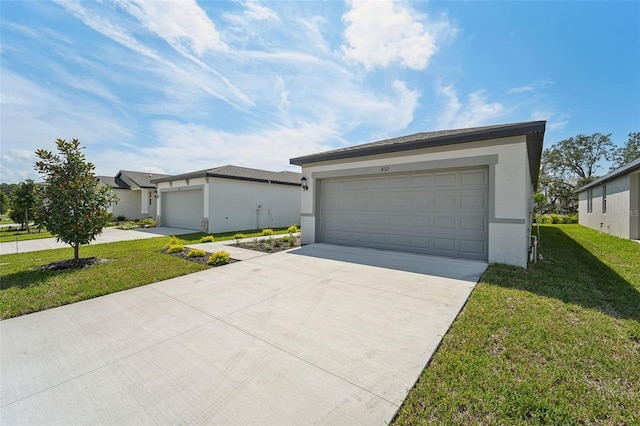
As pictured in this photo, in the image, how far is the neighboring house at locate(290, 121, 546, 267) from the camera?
6.16 m

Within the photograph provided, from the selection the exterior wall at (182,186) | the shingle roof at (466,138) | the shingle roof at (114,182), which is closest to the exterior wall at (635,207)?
the shingle roof at (466,138)

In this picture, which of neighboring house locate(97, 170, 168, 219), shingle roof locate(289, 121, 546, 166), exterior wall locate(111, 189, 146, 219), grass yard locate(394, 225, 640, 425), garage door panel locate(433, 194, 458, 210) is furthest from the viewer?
exterior wall locate(111, 189, 146, 219)

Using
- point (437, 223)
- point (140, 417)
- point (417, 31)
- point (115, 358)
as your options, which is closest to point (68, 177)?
point (115, 358)

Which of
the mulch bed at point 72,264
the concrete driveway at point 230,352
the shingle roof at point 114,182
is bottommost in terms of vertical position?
the concrete driveway at point 230,352

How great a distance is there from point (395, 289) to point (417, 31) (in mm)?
7559

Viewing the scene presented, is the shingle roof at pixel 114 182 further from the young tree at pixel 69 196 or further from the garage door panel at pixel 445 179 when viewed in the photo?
the garage door panel at pixel 445 179

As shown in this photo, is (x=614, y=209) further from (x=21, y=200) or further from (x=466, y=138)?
(x=21, y=200)

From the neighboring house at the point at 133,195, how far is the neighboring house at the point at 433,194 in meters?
17.4

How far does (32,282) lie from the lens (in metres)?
5.44

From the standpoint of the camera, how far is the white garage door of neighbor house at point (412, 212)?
6805 millimetres

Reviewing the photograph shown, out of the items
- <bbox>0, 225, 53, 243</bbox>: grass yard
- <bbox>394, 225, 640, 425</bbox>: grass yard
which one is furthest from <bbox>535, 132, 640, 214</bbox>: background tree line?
<bbox>0, 225, 53, 243</bbox>: grass yard

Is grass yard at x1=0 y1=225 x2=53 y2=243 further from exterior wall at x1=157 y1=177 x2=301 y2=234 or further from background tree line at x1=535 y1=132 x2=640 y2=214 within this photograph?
background tree line at x1=535 y1=132 x2=640 y2=214

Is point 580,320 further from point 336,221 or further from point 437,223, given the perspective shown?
point 336,221

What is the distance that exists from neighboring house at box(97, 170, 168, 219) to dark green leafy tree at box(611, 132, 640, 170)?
170 ft
